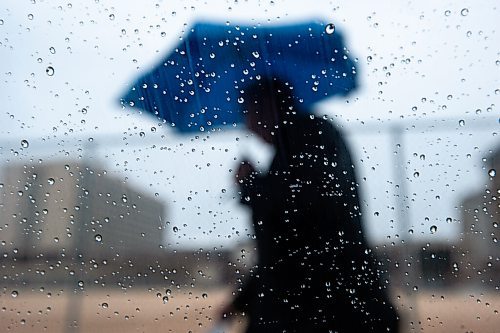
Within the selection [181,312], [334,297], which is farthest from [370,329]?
[181,312]

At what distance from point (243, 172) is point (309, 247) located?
0.52 ft

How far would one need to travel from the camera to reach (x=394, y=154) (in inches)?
36.5

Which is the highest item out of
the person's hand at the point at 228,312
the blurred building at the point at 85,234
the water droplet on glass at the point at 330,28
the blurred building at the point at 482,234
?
the water droplet on glass at the point at 330,28

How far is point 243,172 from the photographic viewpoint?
93cm

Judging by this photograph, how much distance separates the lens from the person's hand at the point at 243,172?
924 mm

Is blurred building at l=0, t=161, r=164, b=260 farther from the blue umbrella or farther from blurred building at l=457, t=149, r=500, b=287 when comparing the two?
blurred building at l=457, t=149, r=500, b=287

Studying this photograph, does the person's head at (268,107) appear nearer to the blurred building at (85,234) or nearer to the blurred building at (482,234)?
the blurred building at (85,234)

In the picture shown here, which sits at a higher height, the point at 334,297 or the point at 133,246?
the point at 133,246

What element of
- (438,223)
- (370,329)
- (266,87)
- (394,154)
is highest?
(266,87)

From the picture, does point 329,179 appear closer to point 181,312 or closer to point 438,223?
point 438,223

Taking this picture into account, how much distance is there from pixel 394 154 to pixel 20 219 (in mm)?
603

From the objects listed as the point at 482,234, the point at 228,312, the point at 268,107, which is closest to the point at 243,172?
the point at 268,107

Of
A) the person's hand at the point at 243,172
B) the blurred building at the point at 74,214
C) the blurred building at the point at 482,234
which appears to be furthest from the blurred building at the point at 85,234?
the blurred building at the point at 482,234

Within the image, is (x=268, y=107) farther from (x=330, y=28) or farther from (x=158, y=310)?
(x=158, y=310)
